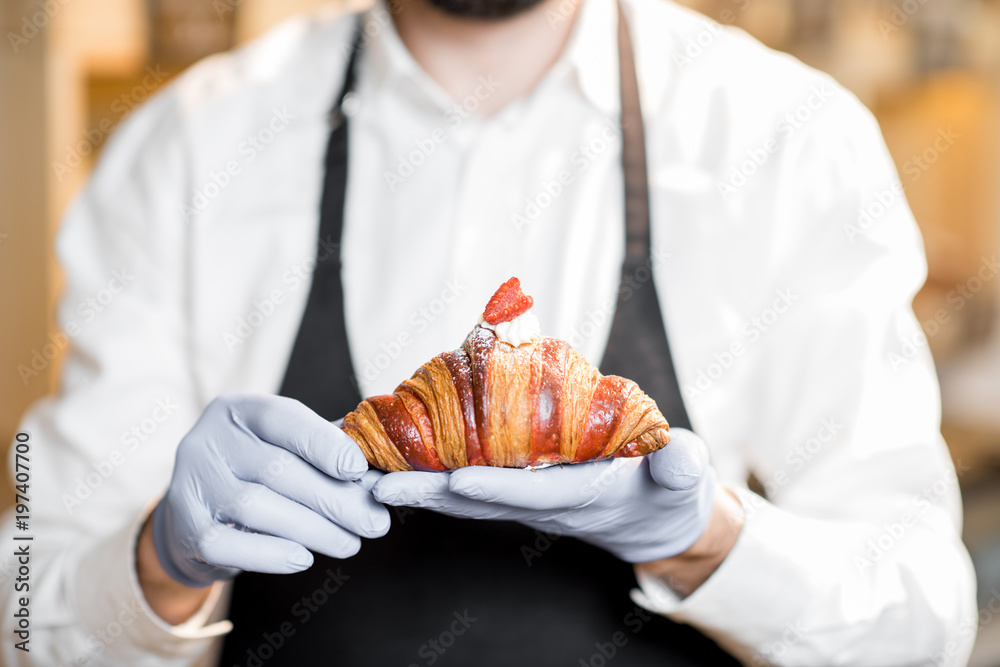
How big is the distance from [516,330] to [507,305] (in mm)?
23

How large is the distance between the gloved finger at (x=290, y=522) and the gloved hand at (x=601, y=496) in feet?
0.35

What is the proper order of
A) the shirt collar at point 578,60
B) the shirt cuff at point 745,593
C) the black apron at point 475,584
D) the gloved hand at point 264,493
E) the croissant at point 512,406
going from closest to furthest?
the croissant at point 512,406 < the gloved hand at point 264,493 < the shirt cuff at point 745,593 < the black apron at point 475,584 < the shirt collar at point 578,60

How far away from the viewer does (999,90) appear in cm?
285

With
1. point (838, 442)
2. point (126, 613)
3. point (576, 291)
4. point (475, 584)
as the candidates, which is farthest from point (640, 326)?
point (126, 613)

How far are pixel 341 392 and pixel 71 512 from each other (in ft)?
1.49

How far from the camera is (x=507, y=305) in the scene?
2.41ft

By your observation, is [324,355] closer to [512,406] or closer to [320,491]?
[320,491]

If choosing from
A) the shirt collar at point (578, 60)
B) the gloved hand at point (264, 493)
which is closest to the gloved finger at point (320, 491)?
the gloved hand at point (264, 493)

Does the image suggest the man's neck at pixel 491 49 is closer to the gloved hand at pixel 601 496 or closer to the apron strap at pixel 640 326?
the apron strap at pixel 640 326

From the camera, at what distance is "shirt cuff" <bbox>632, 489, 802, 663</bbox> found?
3.40ft

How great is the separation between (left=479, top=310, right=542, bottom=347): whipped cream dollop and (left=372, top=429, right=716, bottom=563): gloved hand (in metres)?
0.13

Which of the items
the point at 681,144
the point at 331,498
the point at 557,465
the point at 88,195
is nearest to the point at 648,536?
the point at 557,465

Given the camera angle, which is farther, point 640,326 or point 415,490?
point 640,326

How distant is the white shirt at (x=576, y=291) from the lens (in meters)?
1.10
